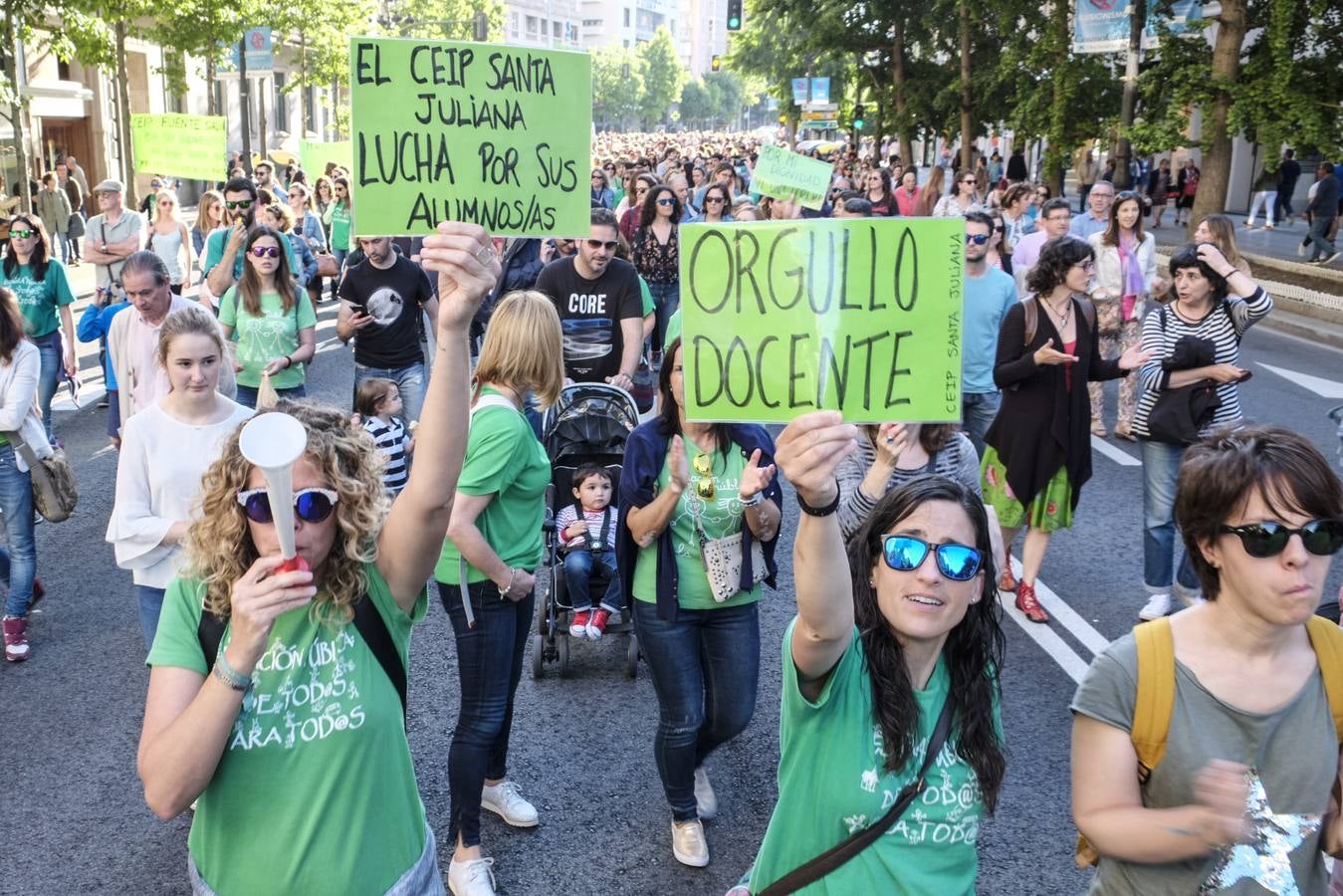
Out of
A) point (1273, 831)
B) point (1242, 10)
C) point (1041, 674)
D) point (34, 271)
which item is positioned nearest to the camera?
point (1273, 831)

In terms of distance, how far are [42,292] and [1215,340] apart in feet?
26.1

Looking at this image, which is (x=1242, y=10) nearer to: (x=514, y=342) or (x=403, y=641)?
(x=514, y=342)

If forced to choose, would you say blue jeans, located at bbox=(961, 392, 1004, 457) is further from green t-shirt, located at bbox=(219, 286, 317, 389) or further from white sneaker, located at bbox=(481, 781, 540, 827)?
green t-shirt, located at bbox=(219, 286, 317, 389)

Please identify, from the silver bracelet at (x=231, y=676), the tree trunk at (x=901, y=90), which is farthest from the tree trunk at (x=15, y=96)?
the tree trunk at (x=901, y=90)

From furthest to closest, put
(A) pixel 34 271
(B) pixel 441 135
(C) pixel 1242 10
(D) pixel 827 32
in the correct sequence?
(D) pixel 827 32 → (C) pixel 1242 10 → (A) pixel 34 271 → (B) pixel 441 135

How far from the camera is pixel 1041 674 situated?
5922 mm

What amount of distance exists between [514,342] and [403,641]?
5.82 feet

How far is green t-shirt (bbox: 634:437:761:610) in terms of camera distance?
13.8ft

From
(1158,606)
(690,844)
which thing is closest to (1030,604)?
(1158,606)

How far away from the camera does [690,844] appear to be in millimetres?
4402

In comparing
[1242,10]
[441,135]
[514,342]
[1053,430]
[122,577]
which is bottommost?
[122,577]

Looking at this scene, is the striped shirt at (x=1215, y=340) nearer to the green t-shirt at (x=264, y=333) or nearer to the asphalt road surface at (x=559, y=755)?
the asphalt road surface at (x=559, y=755)

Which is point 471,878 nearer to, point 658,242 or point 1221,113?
point 658,242

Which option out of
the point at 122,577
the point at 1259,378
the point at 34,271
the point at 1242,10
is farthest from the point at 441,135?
the point at 1242,10
